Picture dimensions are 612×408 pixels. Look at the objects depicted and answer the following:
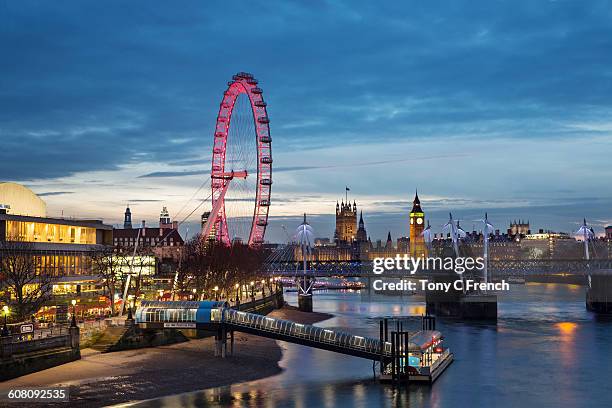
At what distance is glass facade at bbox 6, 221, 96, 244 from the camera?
8800 centimetres

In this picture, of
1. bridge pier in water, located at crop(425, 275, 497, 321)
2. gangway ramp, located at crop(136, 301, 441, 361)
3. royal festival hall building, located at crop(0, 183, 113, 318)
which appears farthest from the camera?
bridge pier in water, located at crop(425, 275, 497, 321)

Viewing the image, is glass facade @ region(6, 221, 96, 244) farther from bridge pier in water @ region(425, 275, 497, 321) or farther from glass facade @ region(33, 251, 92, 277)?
bridge pier in water @ region(425, 275, 497, 321)

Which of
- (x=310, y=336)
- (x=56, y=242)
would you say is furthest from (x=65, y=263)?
(x=310, y=336)

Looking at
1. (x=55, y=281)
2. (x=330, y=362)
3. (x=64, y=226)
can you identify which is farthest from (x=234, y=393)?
(x=64, y=226)

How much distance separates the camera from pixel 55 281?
87.1 meters

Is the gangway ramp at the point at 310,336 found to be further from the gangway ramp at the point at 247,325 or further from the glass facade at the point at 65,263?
the glass facade at the point at 65,263

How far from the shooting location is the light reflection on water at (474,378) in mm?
50062

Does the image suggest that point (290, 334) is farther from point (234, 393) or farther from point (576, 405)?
point (576, 405)

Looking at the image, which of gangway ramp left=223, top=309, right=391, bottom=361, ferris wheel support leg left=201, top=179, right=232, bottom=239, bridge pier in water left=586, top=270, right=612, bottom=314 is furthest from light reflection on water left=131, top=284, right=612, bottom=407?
bridge pier in water left=586, top=270, right=612, bottom=314

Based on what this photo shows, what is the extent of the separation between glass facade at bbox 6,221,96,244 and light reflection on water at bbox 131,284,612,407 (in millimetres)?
29338

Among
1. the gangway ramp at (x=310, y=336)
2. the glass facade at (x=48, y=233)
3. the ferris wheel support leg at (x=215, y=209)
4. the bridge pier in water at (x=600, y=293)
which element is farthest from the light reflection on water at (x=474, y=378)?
the bridge pier in water at (x=600, y=293)

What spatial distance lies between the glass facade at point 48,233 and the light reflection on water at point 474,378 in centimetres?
2934

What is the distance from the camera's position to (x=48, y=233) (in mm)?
94500

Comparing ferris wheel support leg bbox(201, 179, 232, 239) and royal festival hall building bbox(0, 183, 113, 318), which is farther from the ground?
ferris wheel support leg bbox(201, 179, 232, 239)
